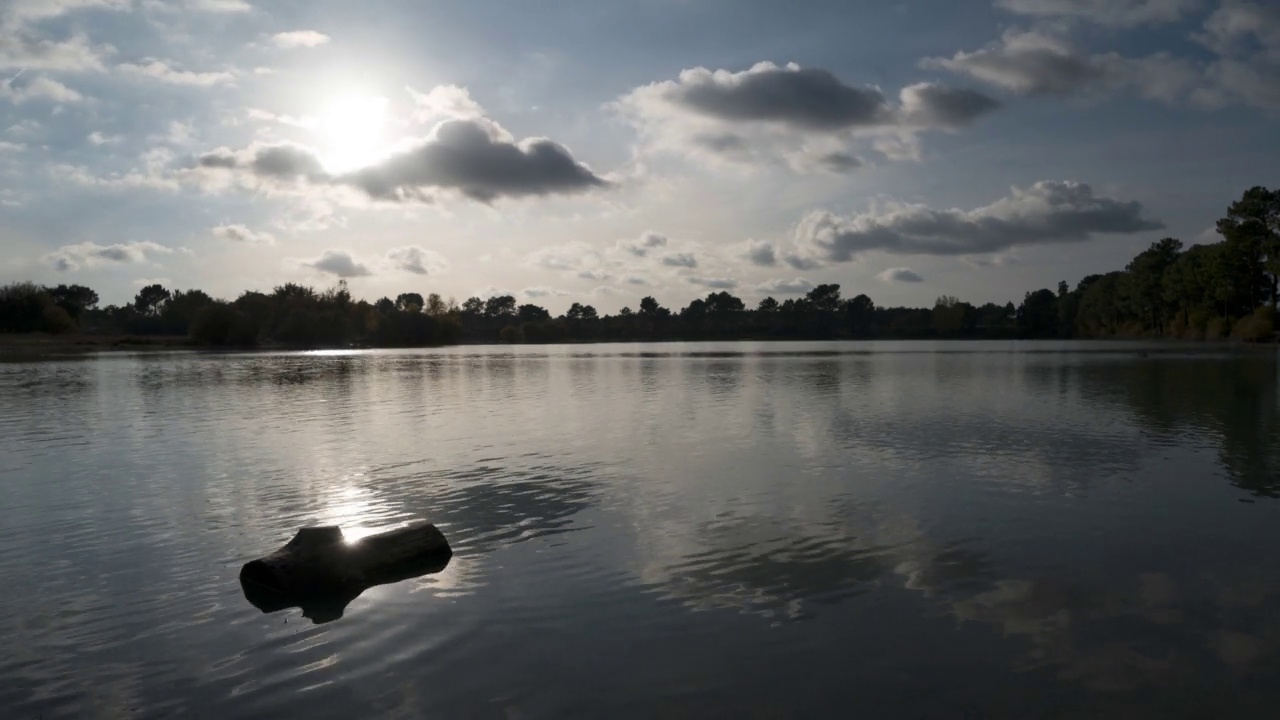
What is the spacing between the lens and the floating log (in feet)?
41.8

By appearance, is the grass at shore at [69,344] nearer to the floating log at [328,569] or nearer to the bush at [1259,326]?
the floating log at [328,569]

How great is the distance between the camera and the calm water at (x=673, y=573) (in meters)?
9.44

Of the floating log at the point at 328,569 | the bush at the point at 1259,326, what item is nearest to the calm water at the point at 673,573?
the floating log at the point at 328,569

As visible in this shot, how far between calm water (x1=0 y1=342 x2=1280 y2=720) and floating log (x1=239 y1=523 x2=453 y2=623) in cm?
50

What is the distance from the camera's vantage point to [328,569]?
13.2 meters

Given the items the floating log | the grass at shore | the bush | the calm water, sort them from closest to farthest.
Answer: the calm water → the floating log → the bush → the grass at shore

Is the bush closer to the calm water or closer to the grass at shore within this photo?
the calm water

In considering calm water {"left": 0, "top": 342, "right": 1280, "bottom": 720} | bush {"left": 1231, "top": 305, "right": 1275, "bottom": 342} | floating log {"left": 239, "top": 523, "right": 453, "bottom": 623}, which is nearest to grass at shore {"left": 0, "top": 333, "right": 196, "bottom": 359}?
calm water {"left": 0, "top": 342, "right": 1280, "bottom": 720}

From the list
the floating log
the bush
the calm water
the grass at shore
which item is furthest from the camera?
the grass at shore

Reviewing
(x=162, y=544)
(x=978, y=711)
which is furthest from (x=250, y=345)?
(x=978, y=711)

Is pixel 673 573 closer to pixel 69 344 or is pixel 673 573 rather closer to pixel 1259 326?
pixel 1259 326

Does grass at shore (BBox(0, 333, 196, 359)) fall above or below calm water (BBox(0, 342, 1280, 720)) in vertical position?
above

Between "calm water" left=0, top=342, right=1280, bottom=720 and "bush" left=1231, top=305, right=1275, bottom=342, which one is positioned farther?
"bush" left=1231, top=305, right=1275, bottom=342

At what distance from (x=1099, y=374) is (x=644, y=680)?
64.0 metres
